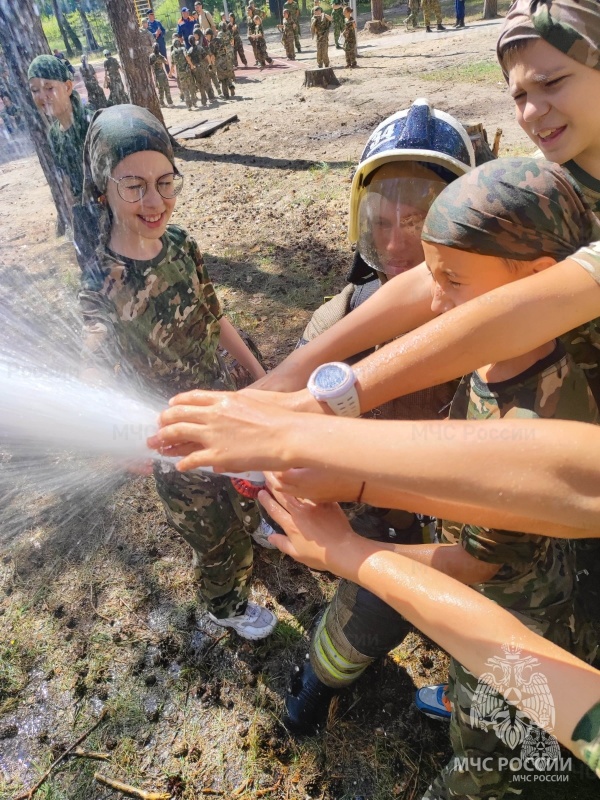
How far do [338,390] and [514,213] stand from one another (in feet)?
2.69

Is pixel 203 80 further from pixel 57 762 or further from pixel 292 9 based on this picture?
pixel 57 762

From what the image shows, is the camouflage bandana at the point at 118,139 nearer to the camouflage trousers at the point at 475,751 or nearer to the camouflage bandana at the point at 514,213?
the camouflage bandana at the point at 514,213

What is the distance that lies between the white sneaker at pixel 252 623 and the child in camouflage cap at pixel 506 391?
4.77 ft

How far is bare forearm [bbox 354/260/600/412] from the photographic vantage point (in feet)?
5.45

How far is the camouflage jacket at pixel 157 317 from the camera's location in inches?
106

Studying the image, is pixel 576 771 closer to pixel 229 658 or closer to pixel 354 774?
pixel 354 774

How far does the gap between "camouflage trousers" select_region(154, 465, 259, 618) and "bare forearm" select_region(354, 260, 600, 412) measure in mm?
1540

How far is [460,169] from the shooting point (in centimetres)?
274

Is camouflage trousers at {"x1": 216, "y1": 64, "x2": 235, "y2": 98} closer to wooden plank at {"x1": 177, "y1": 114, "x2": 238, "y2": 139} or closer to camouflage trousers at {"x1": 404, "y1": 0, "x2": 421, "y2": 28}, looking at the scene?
wooden plank at {"x1": 177, "y1": 114, "x2": 238, "y2": 139}

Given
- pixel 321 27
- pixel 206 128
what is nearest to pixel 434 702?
pixel 206 128

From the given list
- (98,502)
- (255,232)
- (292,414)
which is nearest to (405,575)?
(292,414)

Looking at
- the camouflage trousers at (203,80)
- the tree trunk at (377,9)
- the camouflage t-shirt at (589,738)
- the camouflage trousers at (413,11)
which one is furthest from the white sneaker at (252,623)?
the tree trunk at (377,9)

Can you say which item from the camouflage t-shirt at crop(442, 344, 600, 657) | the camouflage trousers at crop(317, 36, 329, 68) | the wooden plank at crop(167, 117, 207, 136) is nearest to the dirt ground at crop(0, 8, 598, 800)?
the camouflage t-shirt at crop(442, 344, 600, 657)

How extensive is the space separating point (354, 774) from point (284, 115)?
16.9m
